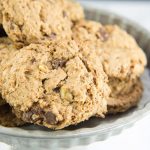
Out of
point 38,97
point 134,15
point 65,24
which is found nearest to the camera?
point 38,97

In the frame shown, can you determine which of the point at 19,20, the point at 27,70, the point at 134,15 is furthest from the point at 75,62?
the point at 134,15

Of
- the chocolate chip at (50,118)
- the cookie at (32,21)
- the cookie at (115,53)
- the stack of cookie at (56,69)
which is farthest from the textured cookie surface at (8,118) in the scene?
the cookie at (115,53)

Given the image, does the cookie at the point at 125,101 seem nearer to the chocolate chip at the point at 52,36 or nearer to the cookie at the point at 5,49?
the chocolate chip at the point at 52,36

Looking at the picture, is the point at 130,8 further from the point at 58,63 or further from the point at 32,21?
the point at 58,63

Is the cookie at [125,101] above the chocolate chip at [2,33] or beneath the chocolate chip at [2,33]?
beneath

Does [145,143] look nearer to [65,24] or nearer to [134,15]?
[65,24]

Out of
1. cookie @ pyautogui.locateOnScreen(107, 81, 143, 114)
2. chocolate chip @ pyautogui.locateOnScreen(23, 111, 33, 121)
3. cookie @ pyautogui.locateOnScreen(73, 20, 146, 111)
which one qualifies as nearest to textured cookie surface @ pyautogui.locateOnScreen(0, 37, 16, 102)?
chocolate chip @ pyautogui.locateOnScreen(23, 111, 33, 121)

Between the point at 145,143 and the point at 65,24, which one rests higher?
the point at 65,24

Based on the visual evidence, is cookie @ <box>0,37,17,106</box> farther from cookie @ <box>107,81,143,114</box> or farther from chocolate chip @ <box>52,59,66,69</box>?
cookie @ <box>107,81,143,114</box>
